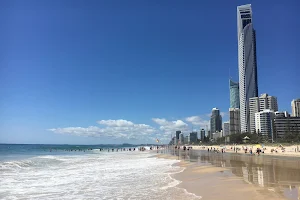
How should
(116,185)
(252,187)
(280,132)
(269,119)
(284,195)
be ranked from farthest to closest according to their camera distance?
1. (269,119)
2. (280,132)
3. (116,185)
4. (252,187)
5. (284,195)

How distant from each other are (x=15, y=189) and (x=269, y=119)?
18765cm

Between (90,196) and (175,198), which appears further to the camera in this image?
(90,196)

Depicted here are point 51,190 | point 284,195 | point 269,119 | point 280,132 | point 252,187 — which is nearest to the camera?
point 284,195

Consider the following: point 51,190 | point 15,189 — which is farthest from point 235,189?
point 15,189

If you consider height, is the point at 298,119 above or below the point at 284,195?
above

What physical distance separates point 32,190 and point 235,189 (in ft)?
39.6

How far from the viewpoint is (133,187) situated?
1589 centimetres

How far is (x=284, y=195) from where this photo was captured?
38.7 ft

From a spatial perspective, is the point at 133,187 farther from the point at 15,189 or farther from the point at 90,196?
the point at 15,189

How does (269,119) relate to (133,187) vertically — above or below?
above

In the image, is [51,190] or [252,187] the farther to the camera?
[51,190]

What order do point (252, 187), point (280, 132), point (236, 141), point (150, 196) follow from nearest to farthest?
point (150, 196)
point (252, 187)
point (236, 141)
point (280, 132)

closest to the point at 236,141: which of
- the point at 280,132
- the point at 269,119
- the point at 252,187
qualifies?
the point at 280,132

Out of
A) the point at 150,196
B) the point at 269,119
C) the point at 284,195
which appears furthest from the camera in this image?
the point at 269,119
